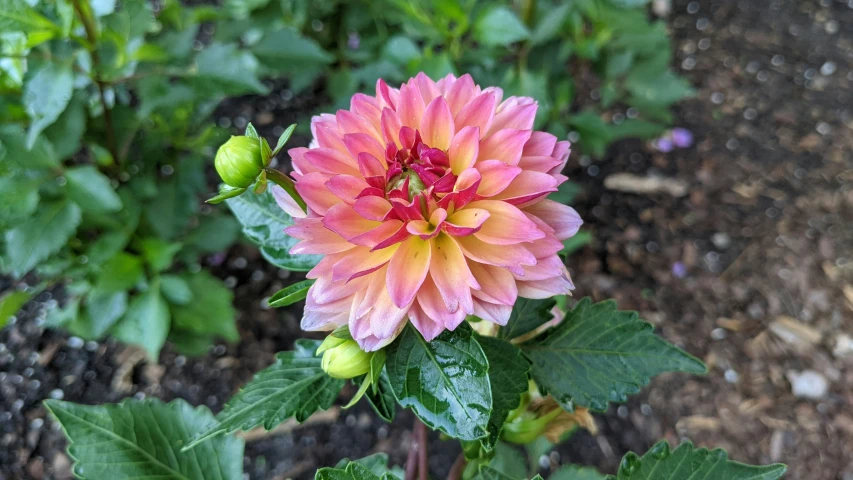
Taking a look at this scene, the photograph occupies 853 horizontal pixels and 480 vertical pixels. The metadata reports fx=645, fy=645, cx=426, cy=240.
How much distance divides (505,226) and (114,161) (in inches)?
40.4

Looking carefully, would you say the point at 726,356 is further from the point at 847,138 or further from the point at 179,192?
the point at 179,192

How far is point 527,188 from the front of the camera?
50 cm

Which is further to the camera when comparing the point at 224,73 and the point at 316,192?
the point at 224,73

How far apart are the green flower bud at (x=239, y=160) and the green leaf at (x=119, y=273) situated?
2.87ft

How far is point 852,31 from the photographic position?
2.36 meters

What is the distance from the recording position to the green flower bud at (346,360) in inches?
21.8

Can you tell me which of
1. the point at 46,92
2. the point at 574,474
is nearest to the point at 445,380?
the point at 574,474

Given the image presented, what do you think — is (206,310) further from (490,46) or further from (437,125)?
(437,125)

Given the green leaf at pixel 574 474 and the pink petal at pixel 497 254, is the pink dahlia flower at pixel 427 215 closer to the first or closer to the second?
the pink petal at pixel 497 254

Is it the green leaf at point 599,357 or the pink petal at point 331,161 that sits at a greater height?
the pink petal at point 331,161

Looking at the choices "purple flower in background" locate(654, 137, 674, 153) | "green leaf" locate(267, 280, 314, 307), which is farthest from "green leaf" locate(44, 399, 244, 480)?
"purple flower in background" locate(654, 137, 674, 153)

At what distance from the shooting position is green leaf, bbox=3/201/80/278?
1.08 m

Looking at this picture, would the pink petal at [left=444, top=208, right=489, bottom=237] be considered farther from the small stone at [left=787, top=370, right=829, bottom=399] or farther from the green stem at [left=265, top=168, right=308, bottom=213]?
the small stone at [left=787, top=370, right=829, bottom=399]

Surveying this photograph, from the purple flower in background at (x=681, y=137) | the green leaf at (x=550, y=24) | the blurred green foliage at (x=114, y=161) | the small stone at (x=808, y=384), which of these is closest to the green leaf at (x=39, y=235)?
the blurred green foliage at (x=114, y=161)
